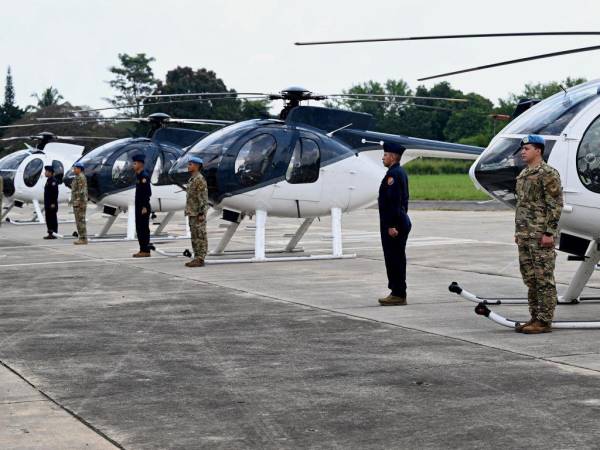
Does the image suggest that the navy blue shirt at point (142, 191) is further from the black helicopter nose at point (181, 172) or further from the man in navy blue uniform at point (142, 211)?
the black helicopter nose at point (181, 172)

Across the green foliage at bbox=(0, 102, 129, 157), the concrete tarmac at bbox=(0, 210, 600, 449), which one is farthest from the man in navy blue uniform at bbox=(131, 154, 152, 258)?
the green foliage at bbox=(0, 102, 129, 157)

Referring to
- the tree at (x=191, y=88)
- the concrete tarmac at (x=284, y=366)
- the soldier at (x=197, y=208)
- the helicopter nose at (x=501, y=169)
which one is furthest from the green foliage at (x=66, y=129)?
the helicopter nose at (x=501, y=169)

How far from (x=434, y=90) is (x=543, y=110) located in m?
86.5

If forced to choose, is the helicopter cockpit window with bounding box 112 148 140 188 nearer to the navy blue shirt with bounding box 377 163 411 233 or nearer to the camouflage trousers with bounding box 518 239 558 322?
the navy blue shirt with bounding box 377 163 411 233

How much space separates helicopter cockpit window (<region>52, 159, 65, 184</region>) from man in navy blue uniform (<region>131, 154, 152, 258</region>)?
12521mm

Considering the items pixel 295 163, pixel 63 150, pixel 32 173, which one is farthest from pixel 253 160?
pixel 63 150

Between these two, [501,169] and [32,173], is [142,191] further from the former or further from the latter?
[32,173]

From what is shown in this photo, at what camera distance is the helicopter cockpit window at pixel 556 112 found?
10.1m

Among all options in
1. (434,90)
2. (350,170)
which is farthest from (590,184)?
(434,90)

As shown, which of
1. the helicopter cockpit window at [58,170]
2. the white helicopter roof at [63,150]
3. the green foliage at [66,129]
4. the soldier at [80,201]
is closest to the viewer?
the soldier at [80,201]

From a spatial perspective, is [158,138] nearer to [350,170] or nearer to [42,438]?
[350,170]

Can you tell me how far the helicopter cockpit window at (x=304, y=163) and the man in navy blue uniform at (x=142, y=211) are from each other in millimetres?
2983

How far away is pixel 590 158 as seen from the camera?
992 cm

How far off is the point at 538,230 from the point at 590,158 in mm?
1124
